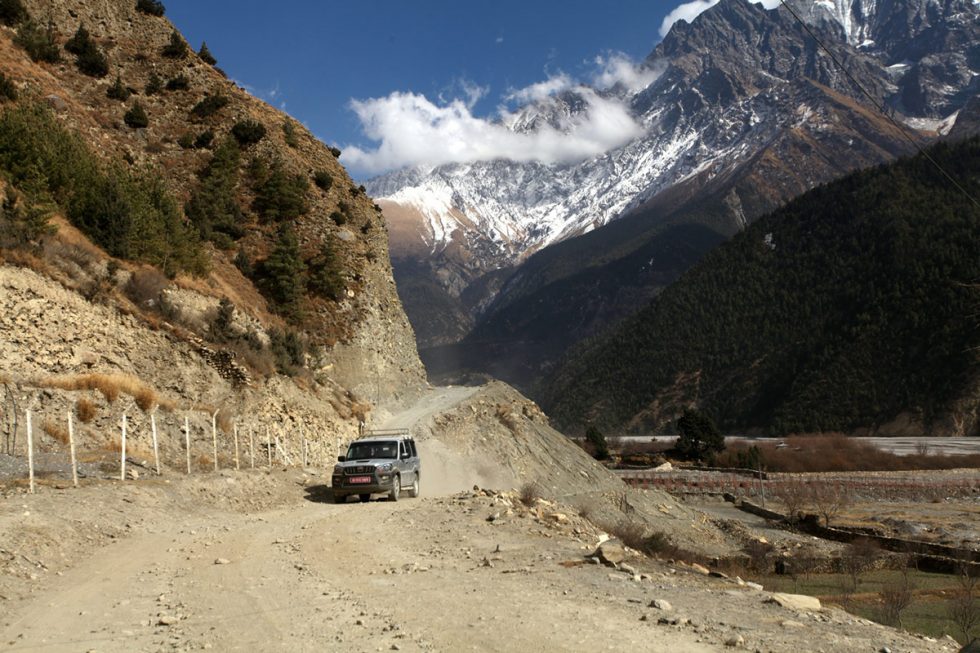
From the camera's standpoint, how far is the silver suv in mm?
23516

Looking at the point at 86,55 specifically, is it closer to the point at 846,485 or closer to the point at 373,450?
the point at 373,450

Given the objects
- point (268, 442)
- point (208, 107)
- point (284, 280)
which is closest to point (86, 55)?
point (208, 107)

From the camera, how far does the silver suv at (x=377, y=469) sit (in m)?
23.5

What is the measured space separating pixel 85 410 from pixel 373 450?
27.8 ft

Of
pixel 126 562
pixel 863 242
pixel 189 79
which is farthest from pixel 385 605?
pixel 863 242

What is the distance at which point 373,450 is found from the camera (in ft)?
82.7

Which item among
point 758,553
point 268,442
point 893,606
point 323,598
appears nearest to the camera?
point 323,598

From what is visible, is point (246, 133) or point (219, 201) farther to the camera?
point (246, 133)

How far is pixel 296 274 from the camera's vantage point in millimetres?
43375

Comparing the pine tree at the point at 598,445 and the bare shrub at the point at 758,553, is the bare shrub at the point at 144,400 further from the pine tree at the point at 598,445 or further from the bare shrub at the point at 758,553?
the pine tree at the point at 598,445

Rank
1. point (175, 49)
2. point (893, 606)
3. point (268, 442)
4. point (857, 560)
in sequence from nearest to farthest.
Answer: point (893, 606) → point (268, 442) → point (857, 560) → point (175, 49)

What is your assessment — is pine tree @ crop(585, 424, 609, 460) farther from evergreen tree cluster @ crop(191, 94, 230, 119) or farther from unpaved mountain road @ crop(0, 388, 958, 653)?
unpaved mountain road @ crop(0, 388, 958, 653)

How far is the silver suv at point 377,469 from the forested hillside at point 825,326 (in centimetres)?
10355

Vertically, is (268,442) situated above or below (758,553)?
above
